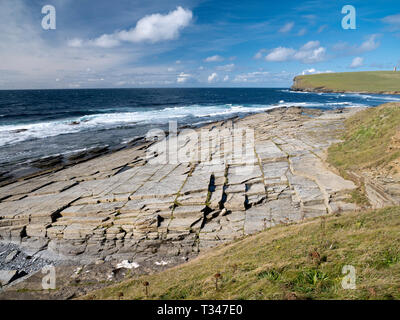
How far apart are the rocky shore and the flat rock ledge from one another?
4 cm

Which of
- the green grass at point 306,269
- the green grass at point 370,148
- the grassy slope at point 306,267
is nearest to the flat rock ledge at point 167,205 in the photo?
the green grass at point 370,148

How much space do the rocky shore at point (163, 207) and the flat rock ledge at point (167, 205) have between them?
0.04 metres

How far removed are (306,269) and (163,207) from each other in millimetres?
7425

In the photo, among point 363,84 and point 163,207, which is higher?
point 363,84

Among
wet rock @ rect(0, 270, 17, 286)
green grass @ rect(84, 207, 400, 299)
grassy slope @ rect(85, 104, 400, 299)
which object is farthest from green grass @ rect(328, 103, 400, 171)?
wet rock @ rect(0, 270, 17, 286)

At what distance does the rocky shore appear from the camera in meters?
9.52

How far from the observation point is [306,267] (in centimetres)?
480

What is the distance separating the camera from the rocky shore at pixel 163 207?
9516mm

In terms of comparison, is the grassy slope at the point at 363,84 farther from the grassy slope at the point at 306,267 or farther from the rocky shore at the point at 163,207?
the grassy slope at the point at 306,267

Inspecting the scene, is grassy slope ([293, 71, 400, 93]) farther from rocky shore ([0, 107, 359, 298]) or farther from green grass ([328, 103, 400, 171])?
rocky shore ([0, 107, 359, 298])

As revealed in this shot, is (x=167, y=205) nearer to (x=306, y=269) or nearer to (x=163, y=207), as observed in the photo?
(x=163, y=207)

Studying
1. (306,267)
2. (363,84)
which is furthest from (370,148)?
(363,84)

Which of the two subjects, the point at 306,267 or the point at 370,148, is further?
the point at 370,148
